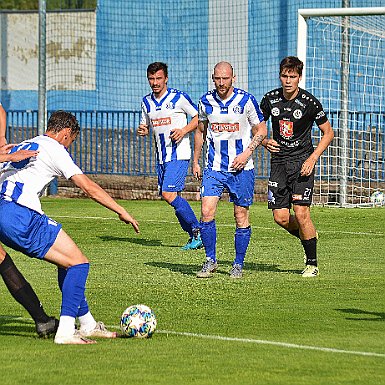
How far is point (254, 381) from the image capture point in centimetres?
664

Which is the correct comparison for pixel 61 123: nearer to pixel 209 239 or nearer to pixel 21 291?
pixel 21 291

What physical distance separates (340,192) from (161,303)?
11.9m

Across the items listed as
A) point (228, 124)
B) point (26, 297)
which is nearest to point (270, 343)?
point (26, 297)

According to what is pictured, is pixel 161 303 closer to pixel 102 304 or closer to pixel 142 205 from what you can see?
pixel 102 304

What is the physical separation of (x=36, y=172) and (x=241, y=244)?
13.3ft

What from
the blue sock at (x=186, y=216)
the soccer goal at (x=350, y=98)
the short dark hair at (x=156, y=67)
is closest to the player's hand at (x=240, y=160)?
the blue sock at (x=186, y=216)

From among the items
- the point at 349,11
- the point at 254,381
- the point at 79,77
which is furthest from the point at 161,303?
the point at 79,77

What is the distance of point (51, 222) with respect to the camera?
26.9 ft

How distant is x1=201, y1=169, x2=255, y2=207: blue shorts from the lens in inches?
472

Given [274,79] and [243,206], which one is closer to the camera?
[243,206]

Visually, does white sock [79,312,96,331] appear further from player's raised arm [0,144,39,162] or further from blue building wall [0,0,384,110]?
blue building wall [0,0,384,110]

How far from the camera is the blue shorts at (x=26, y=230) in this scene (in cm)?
802

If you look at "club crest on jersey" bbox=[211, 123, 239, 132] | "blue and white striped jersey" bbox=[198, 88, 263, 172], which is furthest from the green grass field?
"club crest on jersey" bbox=[211, 123, 239, 132]

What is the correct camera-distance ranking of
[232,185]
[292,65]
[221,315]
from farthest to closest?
1. [232,185]
2. [292,65]
3. [221,315]
